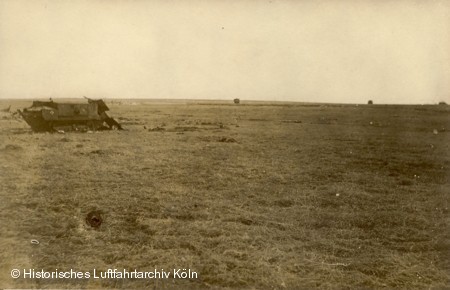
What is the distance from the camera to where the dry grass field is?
17.5 feet

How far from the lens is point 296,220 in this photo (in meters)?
7.37

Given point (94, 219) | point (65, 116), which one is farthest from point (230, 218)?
point (65, 116)

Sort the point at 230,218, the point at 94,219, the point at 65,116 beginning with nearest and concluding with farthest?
the point at 94,219 → the point at 230,218 → the point at 65,116

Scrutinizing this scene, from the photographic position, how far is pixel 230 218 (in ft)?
24.3

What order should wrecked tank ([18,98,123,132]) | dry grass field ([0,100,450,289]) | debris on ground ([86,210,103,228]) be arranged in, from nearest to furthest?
dry grass field ([0,100,450,289])
debris on ground ([86,210,103,228])
wrecked tank ([18,98,123,132])

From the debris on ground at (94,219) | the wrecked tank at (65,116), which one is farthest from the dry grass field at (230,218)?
the wrecked tank at (65,116)

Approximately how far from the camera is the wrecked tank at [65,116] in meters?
20.9

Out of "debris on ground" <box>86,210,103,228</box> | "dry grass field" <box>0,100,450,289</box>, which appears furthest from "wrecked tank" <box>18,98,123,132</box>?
"debris on ground" <box>86,210,103,228</box>

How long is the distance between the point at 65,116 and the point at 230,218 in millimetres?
17437

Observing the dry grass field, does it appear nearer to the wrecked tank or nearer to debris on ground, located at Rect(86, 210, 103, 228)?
debris on ground, located at Rect(86, 210, 103, 228)

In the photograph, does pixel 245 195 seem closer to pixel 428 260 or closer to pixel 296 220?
pixel 296 220

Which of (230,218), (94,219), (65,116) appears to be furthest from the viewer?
(65,116)

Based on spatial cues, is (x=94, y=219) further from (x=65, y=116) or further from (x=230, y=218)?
(x=65, y=116)

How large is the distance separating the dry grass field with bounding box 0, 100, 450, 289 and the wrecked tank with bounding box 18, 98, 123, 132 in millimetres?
7072
